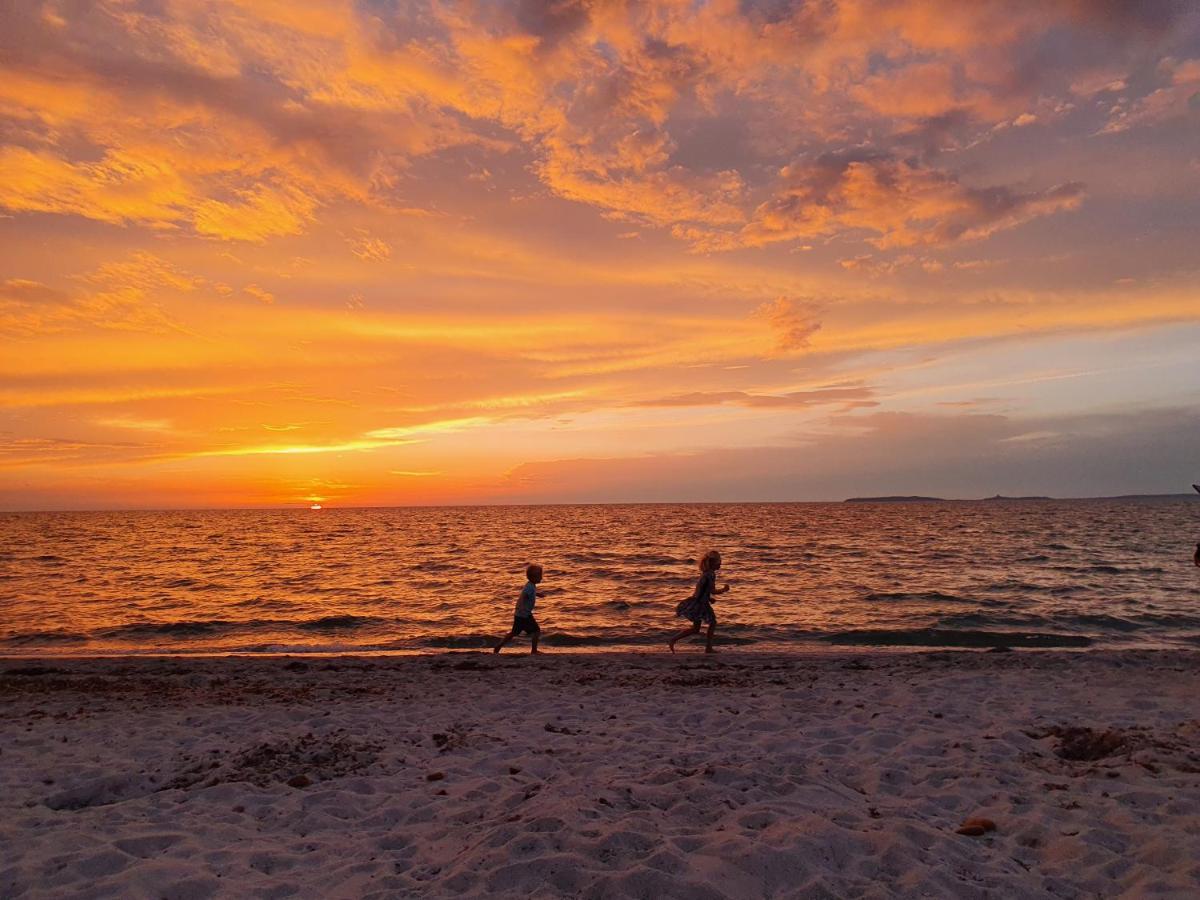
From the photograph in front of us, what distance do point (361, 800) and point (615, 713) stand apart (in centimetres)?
419

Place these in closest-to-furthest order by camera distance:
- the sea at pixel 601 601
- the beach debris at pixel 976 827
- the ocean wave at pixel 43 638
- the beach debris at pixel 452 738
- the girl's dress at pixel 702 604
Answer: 1. the beach debris at pixel 976 827
2. the beach debris at pixel 452 738
3. the girl's dress at pixel 702 604
4. the sea at pixel 601 601
5. the ocean wave at pixel 43 638

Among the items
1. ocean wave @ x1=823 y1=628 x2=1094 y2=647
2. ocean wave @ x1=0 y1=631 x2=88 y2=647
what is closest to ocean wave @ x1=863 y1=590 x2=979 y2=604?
ocean wave @ x1=823 y1=628 x2=1094 y2=647

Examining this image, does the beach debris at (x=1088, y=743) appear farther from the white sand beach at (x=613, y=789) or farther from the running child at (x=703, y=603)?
the running child at (x=703, y=603)

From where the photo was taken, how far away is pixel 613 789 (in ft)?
21.2

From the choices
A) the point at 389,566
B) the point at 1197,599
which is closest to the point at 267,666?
the point at 389,566

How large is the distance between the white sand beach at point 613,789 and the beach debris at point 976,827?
0.07 meters

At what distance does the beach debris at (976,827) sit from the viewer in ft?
18.4

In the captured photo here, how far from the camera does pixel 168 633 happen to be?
67.7ft

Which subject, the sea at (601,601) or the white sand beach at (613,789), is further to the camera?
the sea at (601,601)

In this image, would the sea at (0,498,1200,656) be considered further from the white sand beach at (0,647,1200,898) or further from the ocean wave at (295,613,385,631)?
the white sand beach at (0,647,1200,898)

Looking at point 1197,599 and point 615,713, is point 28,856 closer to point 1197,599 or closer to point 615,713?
point 615,713

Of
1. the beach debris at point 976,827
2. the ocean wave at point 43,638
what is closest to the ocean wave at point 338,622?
the ocean wave at point 43,638

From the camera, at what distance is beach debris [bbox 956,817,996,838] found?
5.62 metres

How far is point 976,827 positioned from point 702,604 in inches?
379
